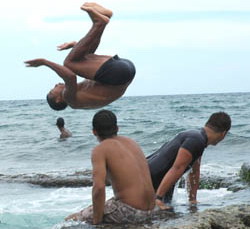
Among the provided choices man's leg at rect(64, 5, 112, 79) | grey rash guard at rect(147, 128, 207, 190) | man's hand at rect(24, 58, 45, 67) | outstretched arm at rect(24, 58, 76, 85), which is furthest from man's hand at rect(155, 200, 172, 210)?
man's hand at rect(24, 58, 45, 67)

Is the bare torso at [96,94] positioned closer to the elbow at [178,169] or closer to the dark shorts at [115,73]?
the dark shorts at [115,73]

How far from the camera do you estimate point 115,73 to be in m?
6.69

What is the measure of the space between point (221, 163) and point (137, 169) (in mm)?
10369

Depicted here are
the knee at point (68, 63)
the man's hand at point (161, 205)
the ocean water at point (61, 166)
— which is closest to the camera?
the knee at point (68, 63)

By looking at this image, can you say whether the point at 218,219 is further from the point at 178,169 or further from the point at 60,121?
the point at 60,121

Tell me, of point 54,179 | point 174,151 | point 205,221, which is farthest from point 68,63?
point 54,179

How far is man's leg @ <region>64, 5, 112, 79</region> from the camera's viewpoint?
21.4 feet

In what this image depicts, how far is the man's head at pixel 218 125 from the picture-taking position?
7.40 m

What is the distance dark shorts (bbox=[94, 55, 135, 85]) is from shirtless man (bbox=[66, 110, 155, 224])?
1.11 ft

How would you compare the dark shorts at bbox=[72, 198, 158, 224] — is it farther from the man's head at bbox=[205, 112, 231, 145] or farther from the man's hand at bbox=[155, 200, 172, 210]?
the man's head at bbox=[205, 112, 231, 145]

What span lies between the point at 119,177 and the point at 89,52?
1.28 metres

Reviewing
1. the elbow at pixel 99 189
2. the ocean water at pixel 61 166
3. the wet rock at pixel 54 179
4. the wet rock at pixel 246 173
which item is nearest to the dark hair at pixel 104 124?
the elbow at pixel 99 189

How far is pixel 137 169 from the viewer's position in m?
6.65

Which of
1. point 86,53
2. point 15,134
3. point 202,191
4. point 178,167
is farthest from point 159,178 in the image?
point 15,134
